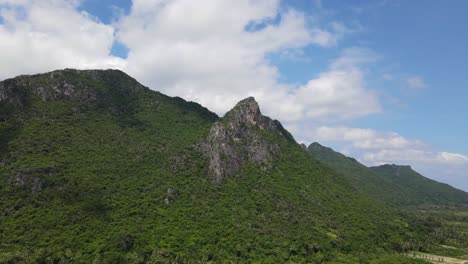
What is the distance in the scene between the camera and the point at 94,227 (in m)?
105

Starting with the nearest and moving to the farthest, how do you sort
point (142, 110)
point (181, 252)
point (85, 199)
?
point (181, 252) → point (85, 199) → point (142, 110)

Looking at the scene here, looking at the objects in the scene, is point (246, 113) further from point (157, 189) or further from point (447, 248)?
point (447, 248)

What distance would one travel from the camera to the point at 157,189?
132m

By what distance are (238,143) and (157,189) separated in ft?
157

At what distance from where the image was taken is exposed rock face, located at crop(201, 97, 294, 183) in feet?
504

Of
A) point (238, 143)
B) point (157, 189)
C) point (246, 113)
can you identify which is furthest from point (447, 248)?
point (157, 189)

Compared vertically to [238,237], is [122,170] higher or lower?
higher

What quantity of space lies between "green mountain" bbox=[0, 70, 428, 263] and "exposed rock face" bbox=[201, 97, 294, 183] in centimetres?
56

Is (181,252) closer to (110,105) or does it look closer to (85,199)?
(85,199)

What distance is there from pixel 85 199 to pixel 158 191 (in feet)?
88.2

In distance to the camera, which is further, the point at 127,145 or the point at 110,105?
the point at 110,105

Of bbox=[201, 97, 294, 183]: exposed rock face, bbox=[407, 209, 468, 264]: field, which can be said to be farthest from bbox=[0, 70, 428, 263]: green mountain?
bbox=[407, 209, 468, 264]: field

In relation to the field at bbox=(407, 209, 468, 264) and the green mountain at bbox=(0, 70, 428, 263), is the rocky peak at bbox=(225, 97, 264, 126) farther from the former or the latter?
the field at bbox=(407, 209, 468, 264)

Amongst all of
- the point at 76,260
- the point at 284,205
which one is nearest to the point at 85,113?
the point at 76,260
